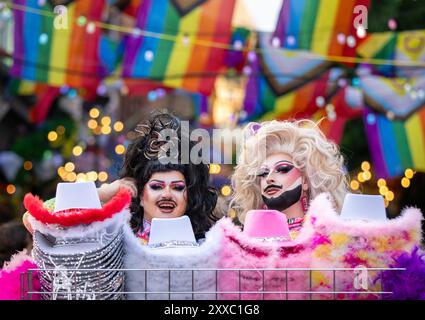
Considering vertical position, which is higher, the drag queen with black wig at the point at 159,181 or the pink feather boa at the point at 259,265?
the drag queen with black wig at the point at 159,181

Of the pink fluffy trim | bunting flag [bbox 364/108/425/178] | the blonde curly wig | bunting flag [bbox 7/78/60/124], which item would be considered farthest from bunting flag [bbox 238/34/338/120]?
the pink fluffy trim

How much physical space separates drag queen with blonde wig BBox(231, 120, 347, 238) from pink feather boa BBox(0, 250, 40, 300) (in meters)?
0.78

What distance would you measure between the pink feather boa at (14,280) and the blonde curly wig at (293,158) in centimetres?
79

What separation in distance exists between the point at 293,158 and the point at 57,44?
2.77 m

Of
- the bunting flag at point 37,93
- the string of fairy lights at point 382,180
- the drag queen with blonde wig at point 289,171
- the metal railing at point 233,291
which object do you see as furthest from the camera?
the bunting flag at point 37,93

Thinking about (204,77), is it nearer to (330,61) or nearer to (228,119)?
(228,119)

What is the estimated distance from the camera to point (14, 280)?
1942 millimetres

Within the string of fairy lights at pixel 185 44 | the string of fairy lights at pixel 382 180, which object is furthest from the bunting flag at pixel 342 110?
the string of fairy lights at pixel 382 180

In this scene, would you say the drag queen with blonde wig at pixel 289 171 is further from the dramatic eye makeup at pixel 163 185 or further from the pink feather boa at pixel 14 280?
the pink feather boa at pixel 14 280

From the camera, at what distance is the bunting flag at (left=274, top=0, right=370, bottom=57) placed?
473 centimetres

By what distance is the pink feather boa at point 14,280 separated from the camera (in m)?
1.92

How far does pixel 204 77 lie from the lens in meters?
4.94

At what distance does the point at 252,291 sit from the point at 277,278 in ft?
0.20
